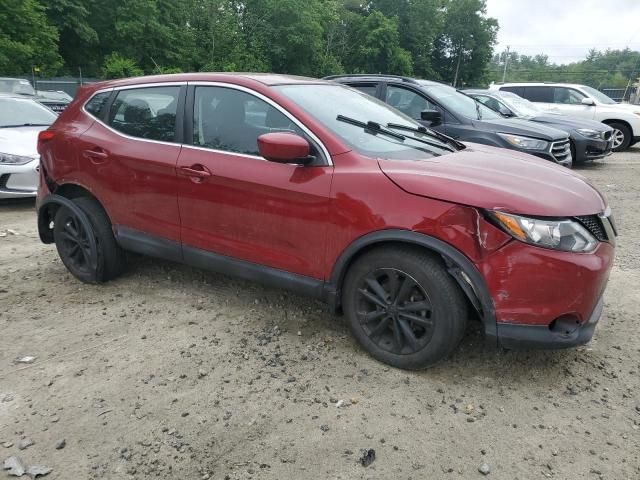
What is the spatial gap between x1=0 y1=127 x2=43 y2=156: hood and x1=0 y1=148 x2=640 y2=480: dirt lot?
11.4 feet

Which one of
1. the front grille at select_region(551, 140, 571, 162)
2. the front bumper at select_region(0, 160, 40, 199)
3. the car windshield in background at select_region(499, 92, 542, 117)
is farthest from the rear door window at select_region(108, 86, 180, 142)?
the car windshield in background at select_region(499, 92, 542, 117)

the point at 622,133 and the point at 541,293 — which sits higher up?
the point at 541,293

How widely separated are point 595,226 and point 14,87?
46.1 ft

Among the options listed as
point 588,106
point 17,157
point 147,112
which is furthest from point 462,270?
point 588,106

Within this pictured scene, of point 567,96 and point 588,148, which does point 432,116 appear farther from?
point 567,96

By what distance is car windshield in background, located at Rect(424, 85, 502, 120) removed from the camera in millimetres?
7551

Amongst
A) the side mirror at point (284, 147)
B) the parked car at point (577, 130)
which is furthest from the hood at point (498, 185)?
the parked car at point (577, 130)

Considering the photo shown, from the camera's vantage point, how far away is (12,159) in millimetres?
6656

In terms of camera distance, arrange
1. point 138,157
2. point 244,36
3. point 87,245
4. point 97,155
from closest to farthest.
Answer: point 138,157 < point 97,155 < point 87,245 < point 244,36

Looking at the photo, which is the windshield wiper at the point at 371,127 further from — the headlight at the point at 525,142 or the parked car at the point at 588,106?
the parked car at the point at 588,106

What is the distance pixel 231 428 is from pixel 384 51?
172ft

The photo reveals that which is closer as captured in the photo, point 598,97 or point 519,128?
point 519,128

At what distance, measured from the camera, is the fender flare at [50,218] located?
4.06 metres

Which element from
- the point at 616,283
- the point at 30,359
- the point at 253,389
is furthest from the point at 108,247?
the point at 616,283
